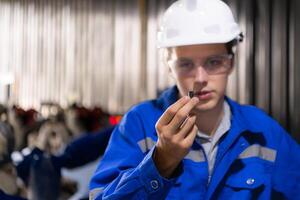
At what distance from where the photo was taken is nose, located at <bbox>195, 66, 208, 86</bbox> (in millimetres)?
1412

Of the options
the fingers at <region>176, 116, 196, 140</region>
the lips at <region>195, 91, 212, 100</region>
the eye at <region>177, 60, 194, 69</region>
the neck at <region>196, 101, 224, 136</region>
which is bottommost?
the neck at <region>196, 101, 224, 136</region>

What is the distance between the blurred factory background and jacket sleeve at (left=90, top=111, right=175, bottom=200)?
2.01m

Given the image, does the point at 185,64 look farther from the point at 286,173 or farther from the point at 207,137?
the point at 286,173

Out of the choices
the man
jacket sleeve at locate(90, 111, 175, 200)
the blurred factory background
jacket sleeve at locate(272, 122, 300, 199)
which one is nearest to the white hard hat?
the man

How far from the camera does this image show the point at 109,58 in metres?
5.48

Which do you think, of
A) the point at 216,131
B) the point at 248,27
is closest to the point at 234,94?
the point at 248,27

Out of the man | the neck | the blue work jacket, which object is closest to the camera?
the blue work jacket

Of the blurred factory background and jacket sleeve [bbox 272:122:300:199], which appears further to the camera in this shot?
the blurred factory background

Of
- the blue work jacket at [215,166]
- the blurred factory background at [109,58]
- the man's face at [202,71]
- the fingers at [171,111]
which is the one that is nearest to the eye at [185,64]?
the man's face at [202,71]

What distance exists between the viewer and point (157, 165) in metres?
1.24

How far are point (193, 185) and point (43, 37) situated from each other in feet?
18.2

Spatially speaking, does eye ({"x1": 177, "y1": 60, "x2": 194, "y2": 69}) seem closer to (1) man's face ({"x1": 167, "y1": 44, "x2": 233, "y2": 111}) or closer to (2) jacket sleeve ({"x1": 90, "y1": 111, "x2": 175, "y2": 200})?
(1) man's face ({"x1": 167, "y1": 44, "x2": 233, "y2": 111})

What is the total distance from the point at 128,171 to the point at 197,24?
505 mm

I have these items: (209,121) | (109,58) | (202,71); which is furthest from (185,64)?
(109,58)
